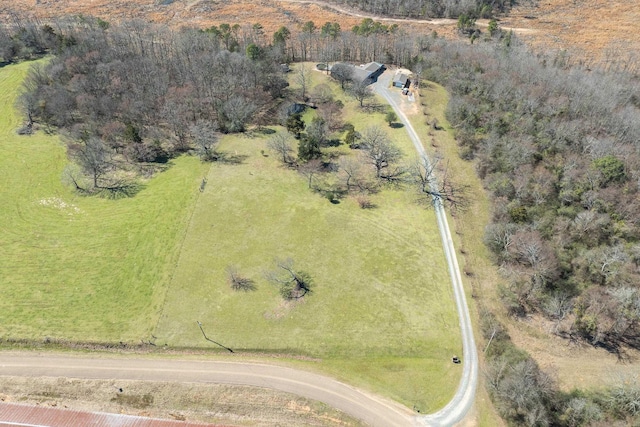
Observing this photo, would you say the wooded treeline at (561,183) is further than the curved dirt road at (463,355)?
Yes

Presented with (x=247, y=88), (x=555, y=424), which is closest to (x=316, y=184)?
(x=247, y=88)

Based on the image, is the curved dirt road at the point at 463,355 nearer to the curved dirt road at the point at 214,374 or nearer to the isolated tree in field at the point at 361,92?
the curved dirt road at the point at 214,374

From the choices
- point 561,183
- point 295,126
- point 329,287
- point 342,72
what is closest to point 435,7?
point 342,72

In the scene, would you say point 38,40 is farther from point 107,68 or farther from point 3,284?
point 3,284

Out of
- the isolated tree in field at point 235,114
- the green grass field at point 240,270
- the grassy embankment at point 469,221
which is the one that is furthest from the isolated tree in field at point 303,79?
the green grass field at point 240,270

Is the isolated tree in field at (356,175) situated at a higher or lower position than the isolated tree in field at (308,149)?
lower

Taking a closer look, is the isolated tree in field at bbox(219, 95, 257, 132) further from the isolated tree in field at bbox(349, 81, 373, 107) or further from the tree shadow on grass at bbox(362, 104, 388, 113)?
the tree shadow on grass at bbox(362, 104, 388, 113)

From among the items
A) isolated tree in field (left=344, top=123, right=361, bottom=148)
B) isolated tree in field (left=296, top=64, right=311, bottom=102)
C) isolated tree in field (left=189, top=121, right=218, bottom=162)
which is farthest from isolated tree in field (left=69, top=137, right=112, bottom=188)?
isolated tree in field (left=344, top=123, right=361, bottom=148)
